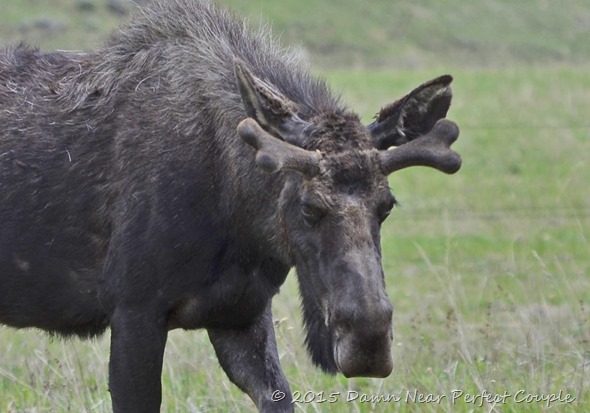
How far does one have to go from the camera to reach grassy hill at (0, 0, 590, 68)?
162 ft

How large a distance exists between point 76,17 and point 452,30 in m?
18.5

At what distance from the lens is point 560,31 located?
60.6 meters

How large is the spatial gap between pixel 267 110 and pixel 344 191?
22.5 inches

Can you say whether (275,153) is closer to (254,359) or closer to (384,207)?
(384,207)

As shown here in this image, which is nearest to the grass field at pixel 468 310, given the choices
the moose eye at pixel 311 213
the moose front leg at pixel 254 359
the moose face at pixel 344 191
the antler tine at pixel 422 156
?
the moose front leg at pixel 254 359

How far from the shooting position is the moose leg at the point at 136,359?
19.1ft

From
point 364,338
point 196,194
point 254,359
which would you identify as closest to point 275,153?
point 364,338

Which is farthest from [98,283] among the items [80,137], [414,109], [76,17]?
[76,17]

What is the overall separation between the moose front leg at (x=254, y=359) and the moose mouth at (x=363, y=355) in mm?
1351

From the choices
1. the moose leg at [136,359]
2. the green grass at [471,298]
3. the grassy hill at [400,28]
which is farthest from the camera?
the grassy hill at [400,28]

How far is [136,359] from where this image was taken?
586cm

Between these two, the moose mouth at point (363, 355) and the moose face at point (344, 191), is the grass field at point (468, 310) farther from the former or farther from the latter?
the moose mouth at point (363, 355)

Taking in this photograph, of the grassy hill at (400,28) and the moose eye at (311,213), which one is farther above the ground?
the grassy hill at (400,28)

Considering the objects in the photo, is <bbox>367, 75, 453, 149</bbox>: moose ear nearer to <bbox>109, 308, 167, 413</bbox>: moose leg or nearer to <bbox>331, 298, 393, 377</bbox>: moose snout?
<bbox>331, 298, 393, 377</bbox>: moose snout
